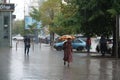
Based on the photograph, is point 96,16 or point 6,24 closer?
point 96,16

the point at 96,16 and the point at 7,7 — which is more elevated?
the point at 7,7

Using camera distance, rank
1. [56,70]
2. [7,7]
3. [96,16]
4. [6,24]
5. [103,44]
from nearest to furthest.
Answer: [56,70], [96,16], [103,44], [7,7], [6,24]

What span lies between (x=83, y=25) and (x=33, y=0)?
11015 centimetres

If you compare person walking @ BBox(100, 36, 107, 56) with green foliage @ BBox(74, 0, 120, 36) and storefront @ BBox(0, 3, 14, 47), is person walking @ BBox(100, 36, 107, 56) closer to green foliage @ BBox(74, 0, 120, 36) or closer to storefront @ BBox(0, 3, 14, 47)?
green foliage @ BBox(74, 0, 120, 36)

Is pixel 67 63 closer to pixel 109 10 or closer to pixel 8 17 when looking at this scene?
pixel 109 10

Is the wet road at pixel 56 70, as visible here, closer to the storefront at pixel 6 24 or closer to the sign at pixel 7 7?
the storefront at pixel 6 24

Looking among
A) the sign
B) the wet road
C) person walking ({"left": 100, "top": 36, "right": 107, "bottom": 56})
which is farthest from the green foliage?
the sign

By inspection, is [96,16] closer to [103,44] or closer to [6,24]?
[103,44]

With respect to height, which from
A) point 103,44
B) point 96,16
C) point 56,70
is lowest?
point 56,70

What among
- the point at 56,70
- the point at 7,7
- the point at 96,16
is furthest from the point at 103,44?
the point at 7,7

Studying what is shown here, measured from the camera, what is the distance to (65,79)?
17062mm

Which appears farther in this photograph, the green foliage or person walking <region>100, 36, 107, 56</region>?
person walking <region>100, 36, 107, 56</region>

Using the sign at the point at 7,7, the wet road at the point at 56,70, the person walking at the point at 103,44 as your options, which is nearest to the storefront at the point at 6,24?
the sign at the point at 7,7

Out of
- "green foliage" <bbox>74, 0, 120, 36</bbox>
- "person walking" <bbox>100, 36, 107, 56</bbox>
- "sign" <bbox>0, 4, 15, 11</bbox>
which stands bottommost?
"person walking" <bbox>100, 36, 107, 56</bbox>
